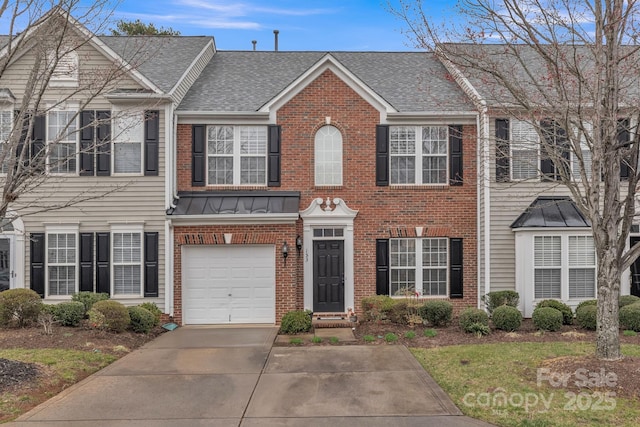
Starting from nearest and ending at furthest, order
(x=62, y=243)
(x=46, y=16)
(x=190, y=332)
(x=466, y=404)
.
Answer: (x=466, y=404) → (x=46, y=16) → (x=190, y=332) → (x=62, y=243)

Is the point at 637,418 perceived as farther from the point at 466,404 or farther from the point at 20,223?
the point at 20,223

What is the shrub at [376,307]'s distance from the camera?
447 inches

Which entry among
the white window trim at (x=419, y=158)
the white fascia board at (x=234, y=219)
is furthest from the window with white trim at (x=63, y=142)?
the white window trim at (x=419, y=158)

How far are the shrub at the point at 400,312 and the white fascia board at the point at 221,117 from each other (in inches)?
236

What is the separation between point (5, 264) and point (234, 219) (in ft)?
20.2

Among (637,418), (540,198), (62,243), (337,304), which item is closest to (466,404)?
(637,418)

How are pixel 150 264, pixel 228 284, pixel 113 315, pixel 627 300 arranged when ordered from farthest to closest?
pixel 228 284 → pixel 150 264 → pixel 627 300 → pixel 113 315

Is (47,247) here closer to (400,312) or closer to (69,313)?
(69,313)

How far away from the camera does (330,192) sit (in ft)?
41.3

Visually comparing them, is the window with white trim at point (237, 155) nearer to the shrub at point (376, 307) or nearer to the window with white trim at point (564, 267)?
the shrub at point (376, 307)

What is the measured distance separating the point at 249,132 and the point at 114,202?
4048 millimetres

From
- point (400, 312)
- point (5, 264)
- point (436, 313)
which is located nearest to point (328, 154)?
point (400, 312)

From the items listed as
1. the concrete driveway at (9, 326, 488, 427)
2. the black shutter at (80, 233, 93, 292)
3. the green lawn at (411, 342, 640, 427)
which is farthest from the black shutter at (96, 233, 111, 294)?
the green lawn at (411, 342, 640, 427)

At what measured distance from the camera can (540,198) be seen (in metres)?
12.4
